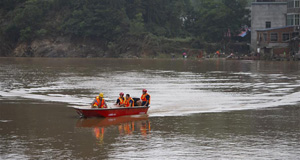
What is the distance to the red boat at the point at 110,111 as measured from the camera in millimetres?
25078

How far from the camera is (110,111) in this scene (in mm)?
25688

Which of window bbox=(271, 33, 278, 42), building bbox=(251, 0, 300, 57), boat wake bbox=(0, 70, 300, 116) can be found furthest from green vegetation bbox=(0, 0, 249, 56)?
boat wake bbox=(0, 70, 300, 116)

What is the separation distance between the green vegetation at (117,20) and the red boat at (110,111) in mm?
82344

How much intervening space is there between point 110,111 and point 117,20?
292 feet

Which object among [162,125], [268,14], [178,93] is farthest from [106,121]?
[268,14]

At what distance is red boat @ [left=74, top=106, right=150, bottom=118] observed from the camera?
2508 cm

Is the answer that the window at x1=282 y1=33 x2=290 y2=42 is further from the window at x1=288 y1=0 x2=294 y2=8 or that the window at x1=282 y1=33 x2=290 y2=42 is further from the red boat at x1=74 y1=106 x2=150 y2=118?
the red boat at x1=74 y1=106 x2=150 y2=118

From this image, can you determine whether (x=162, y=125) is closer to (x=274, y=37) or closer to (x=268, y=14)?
(x=274, y=37)

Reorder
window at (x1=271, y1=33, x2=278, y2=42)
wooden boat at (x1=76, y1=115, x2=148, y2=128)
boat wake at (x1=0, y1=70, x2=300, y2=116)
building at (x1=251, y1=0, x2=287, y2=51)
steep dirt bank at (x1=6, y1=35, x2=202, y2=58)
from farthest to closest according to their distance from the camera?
steep dirt bank at (x1=6, y1=35, x2=202, y2=58) → building at (x1=251, y1=0, x2=287, y2=51) → window at (x1=271, y1=33, x2=278, y2=42) → boat wake at (x1=0, y1=70, x2=300, y2=116) → wooden boat at (x1=76, y1=115, x2=148, y2=128)

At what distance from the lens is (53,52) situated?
117 metres

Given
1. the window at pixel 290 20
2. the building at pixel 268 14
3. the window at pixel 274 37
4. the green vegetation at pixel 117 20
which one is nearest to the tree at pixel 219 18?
the green vegetation at pixel 117 20

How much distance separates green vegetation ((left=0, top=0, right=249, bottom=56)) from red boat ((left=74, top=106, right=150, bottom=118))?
270 feet

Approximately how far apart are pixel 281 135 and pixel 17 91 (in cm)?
2350

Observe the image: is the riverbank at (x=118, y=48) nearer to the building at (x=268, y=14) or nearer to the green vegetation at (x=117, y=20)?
the green vegetation at (x=117, y=20)
